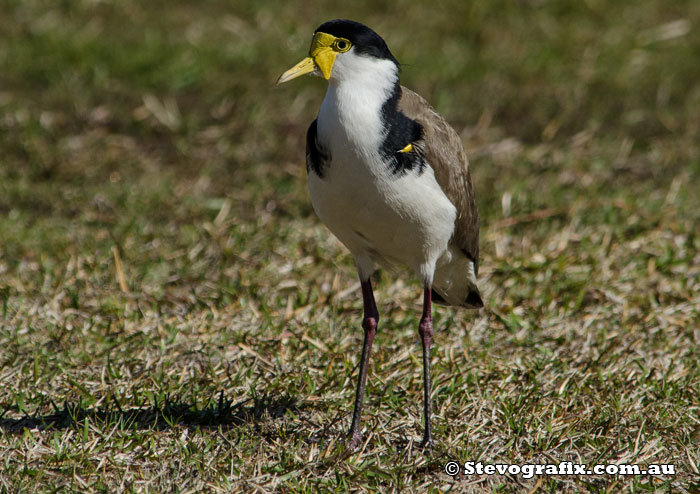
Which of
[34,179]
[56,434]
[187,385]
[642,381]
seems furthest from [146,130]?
[642,381]

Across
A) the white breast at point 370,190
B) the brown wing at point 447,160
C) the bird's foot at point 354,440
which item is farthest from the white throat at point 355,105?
the bird's foot at point 354,440

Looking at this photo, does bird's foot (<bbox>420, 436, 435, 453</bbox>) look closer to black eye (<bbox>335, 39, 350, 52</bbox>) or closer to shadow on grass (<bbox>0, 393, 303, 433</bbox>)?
shadow on grass (<bbox>0, 393, 303, 433</bbox>)

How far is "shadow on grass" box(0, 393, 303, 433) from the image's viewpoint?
130 inches

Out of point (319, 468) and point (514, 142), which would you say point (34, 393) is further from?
point (514, 142)

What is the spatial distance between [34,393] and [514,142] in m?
3.70

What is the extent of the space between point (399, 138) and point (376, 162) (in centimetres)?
14

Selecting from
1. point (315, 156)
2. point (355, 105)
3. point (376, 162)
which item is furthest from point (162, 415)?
point (355, 105)

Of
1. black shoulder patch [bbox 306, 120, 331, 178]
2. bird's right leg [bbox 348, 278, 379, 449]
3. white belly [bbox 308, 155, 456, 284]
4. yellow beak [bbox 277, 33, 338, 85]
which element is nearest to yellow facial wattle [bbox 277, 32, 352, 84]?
yellow beak [bbox 277, 33, 338, 85]

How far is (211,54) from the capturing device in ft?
21.6

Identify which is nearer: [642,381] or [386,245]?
[386,245]

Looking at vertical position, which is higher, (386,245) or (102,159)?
(386,245)

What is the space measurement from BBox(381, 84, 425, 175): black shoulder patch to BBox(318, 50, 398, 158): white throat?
0.03 meters

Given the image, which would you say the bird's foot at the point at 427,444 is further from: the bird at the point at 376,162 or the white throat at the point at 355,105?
the white throat at the point at 355,105

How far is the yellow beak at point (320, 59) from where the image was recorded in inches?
119
